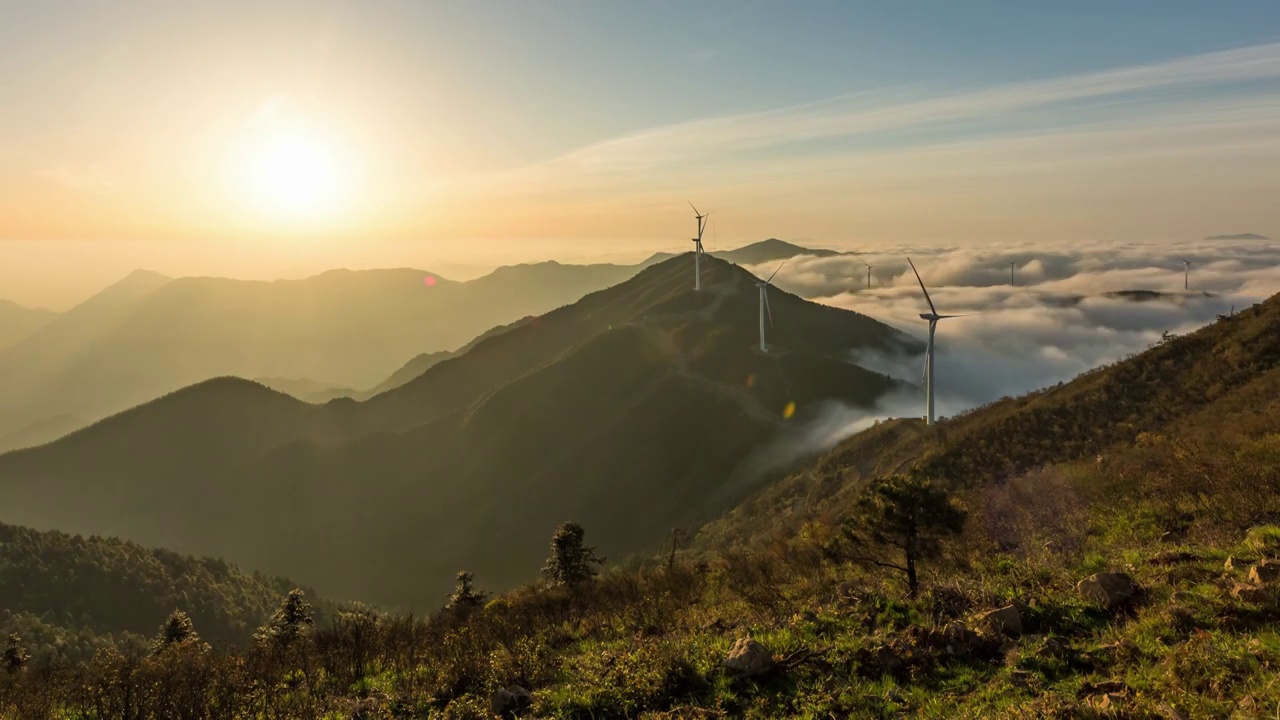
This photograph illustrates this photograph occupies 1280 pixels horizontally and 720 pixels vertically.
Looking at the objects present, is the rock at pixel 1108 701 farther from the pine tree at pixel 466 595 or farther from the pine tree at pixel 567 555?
the pine tree at pixel 466 595

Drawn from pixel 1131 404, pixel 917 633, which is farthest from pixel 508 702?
pixel 1131 404

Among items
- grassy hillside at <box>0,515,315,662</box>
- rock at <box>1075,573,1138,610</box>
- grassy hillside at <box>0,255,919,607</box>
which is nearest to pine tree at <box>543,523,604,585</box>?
rock at <box>1075,573,1138,610</box>

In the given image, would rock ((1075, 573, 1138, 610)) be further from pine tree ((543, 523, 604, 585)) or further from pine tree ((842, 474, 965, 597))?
pine tree ((543, 523, 604, 585))

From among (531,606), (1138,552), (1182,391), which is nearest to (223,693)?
(531,606)

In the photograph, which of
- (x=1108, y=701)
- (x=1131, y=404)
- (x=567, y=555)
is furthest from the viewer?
(x=567, y=555)

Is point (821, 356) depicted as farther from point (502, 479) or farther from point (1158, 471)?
point (1158, 471)

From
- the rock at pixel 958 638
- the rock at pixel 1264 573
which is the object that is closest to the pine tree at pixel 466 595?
the rock at pixel 958 638

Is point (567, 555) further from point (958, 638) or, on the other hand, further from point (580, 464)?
point (580, 464)
